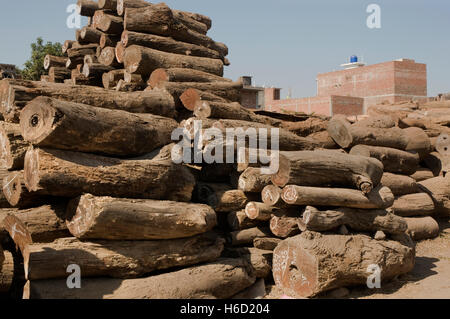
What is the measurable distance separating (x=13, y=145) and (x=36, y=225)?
112 cm

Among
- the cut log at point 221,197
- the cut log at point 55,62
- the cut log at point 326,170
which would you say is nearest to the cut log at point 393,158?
the cut log at point 326,170

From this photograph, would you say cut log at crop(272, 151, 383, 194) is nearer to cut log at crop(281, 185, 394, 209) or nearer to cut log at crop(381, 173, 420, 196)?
cut log at crop(281, 185, 394, 209)

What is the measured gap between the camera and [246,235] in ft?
23.4

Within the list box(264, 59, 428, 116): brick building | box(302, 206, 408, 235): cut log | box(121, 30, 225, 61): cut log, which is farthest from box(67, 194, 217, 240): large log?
box(264, 59, 428, 116): brick building

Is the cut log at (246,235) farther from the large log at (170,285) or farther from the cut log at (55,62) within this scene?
the cut log at (55,62)

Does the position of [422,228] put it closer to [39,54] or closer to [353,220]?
[353,220]

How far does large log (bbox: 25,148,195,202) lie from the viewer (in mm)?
5309

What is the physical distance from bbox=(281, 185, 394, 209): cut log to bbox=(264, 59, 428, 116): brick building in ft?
79.1

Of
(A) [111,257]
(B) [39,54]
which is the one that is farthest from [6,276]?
(B) [39,54]

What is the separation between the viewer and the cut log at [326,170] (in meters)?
6.80

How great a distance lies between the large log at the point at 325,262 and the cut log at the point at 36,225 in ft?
10.1
